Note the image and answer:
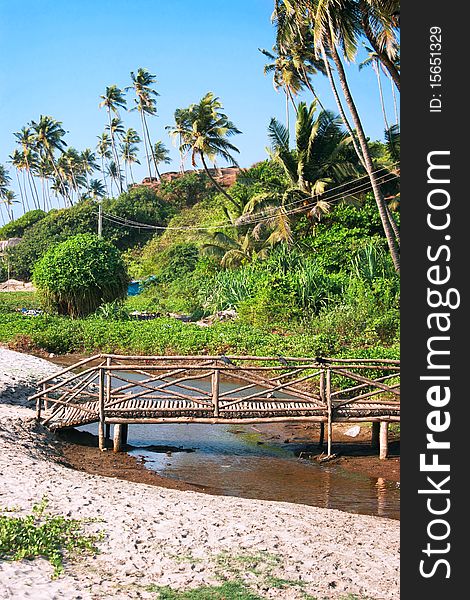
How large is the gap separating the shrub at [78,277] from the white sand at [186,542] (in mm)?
18459

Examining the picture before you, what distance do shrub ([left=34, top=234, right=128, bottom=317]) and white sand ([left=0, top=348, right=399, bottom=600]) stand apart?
1846cm

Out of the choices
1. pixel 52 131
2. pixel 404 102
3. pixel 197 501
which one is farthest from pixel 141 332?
pixel 52 131

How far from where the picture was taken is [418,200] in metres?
4.00

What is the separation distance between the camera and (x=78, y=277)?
90.8 feet

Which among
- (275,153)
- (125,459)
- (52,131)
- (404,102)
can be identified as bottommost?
(125,459)

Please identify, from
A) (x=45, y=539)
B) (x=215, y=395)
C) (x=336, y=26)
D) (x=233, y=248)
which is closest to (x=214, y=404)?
(x=215, y=395)

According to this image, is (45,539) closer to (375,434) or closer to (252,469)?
(252,469)

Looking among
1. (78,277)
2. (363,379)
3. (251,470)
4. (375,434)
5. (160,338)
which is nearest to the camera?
(251,470)

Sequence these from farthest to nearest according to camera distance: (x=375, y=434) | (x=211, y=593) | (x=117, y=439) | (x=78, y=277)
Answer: (x=78, y=277)
(x=375, y=434)
(x=117, y=439)
(x=211, y=593)

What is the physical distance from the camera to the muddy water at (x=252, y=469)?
10.1 meters

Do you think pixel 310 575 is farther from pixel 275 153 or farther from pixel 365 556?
pixel 275 153

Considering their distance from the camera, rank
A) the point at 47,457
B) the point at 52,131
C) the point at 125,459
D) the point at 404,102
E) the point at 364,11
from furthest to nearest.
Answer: the point at 52,131 < the point at 364,11 < the point at 125,459 < the point at 47,457 < the point at 404,102

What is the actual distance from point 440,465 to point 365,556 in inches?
125

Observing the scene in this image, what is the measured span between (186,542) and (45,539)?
1284mm
